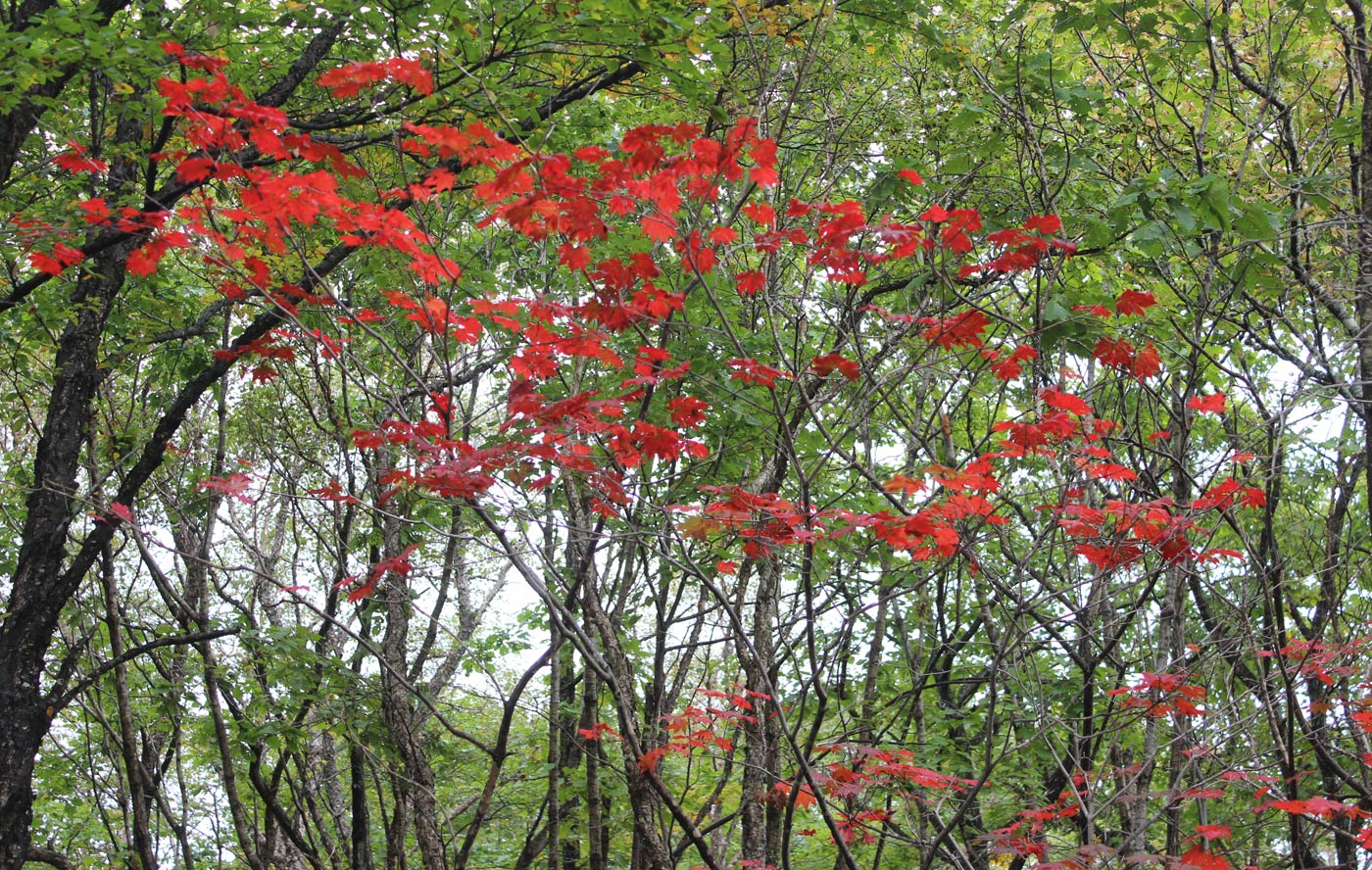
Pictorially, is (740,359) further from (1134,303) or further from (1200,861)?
(1200,861)

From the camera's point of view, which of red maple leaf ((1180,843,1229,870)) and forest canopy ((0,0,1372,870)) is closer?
red maple leaf ((1180,843,1229,870))

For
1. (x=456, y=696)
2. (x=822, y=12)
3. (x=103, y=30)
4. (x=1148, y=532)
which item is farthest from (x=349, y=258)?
(x=456, y=696)

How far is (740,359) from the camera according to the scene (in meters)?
4.62

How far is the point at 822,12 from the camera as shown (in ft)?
16.2

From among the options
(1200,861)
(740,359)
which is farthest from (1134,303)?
(1200,861)

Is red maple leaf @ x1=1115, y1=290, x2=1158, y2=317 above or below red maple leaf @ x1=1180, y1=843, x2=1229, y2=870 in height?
above

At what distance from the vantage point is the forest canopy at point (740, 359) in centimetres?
439

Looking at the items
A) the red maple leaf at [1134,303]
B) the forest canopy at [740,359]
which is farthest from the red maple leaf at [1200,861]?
the red maple leaf at [1134,303]

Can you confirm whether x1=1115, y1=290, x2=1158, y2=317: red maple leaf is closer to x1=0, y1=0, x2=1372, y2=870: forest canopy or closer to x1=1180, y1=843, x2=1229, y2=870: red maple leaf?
x1=0, y1=0, x2=1372, y2=870: forest canopy

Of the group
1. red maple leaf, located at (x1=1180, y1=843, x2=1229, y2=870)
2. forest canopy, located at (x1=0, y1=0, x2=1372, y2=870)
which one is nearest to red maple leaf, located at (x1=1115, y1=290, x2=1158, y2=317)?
forest canopy, located at (x1=0, y1=0, x2=1372, y2=870)

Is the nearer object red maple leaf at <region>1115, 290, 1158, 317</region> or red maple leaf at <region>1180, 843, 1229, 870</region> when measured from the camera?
red maple leaf at <region>1180, 843, 1229, 870</region>

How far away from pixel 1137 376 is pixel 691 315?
127 inches

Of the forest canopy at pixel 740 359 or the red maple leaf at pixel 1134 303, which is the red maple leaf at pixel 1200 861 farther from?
the red maple leaf at pixel 1134 303

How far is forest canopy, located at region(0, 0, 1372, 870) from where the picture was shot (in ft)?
14.4
